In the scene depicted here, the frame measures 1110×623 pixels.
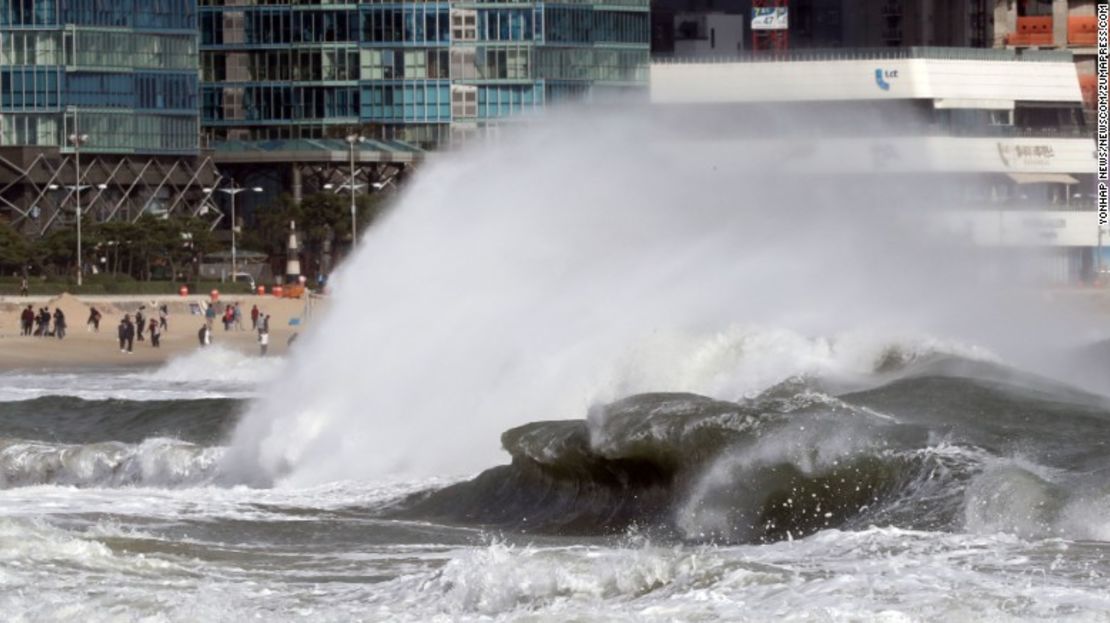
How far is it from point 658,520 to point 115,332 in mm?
52144

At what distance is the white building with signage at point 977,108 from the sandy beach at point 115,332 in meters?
13.8

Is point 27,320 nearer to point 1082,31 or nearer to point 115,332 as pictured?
point 115,332

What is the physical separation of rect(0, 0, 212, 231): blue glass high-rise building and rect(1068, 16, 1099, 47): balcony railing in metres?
44.0

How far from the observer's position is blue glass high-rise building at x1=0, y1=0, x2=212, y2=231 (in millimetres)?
102812

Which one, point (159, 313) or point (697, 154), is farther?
point (159, 313)

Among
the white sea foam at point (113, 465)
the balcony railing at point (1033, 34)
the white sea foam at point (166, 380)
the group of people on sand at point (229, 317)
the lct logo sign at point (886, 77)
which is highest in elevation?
the balcony railing at point (1033, 34)

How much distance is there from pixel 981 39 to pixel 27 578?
364ft

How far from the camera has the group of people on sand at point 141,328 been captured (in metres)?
64.8

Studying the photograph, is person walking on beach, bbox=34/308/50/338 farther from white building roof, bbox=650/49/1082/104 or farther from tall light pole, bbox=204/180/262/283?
white building roof, bbox=650/49/1082/104

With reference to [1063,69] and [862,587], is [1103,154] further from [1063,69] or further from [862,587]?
[862,587]

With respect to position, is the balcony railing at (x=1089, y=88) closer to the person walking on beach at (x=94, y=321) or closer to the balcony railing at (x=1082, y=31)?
the balcony railing at (x=1082, y=31)

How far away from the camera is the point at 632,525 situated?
21859mm

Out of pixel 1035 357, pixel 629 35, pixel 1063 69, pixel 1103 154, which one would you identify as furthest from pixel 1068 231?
pixel 1035 357

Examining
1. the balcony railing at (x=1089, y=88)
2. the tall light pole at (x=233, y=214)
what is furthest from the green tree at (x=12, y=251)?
the balcony railing at (x=1089, y=88)
